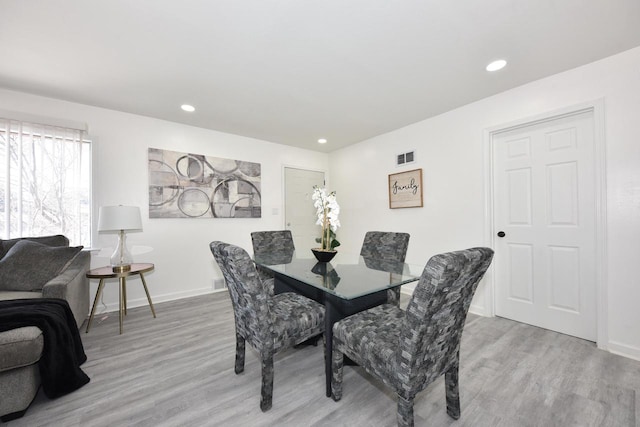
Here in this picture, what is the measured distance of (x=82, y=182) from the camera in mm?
2799

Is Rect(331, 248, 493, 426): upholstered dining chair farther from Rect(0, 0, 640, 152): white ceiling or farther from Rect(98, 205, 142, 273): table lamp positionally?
Rect(98, 205, 142, 273): table lamp

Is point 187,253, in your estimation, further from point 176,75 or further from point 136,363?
point 176,75

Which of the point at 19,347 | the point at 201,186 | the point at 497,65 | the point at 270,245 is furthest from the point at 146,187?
the point at 497,65

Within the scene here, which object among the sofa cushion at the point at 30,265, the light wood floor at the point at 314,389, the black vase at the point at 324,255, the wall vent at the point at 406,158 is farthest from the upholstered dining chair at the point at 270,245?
the wall vent at the point at 406,158

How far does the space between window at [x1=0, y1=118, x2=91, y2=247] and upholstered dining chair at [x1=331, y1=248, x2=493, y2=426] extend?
3.20 metres

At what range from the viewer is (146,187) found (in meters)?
3.20

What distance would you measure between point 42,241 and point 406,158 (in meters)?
4.21

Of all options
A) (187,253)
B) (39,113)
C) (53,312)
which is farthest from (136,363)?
(39,113)

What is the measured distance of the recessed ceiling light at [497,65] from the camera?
6.88ft

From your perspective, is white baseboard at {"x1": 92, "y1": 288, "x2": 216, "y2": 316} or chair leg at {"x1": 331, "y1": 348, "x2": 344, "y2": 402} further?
white baseboard at {"x1": 92, "y1": 288, "x2": 216, "y2": 316}

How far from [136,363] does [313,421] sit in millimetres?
1474

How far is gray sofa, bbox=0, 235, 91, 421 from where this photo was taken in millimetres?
1331

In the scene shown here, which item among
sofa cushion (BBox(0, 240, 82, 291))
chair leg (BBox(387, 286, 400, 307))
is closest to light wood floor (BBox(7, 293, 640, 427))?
chair leg (BBox(387, 286, 400, 307))

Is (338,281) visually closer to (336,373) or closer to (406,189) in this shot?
(336,373)
